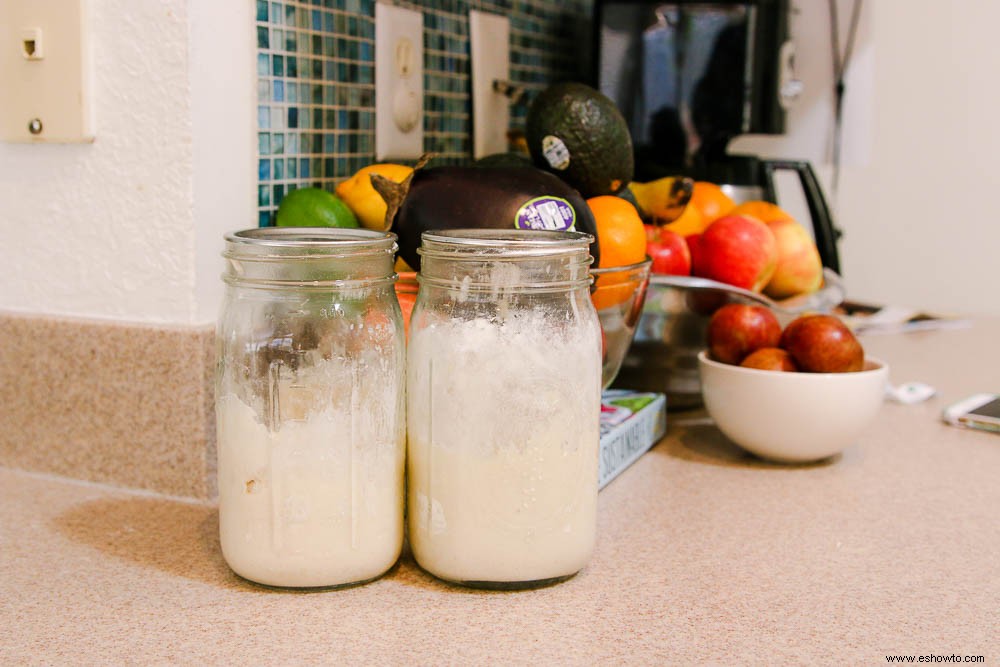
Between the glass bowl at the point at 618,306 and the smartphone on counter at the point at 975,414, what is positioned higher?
the glass bowl at the point at 618,306

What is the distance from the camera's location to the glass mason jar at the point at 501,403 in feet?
1.91

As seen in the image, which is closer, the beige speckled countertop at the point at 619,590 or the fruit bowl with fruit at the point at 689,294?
the beige speckled countertop at the point at 619,590

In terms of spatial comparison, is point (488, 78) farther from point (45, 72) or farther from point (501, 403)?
point (501, 403)

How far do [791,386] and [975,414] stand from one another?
1.00 feet

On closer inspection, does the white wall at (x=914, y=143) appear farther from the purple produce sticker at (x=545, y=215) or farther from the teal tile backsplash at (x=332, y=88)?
the purple produce sticker at (x=545, y=215)

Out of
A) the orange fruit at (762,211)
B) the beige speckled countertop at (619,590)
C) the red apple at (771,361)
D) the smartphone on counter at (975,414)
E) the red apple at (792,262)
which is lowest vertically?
the beige speckled countertop at (619,590)

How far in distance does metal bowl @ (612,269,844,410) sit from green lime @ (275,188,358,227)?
12.3 inches

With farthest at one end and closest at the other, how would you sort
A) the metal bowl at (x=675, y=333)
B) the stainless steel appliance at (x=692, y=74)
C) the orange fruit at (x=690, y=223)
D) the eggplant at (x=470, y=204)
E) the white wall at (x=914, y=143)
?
the white wall at (x=914, y=143), the stainless steel appliance at (x=692, y=74), the orange fruit at (x=690, y=223), the metal bowl at (x=675, y=333), the eggplant at (x=470, y=204)

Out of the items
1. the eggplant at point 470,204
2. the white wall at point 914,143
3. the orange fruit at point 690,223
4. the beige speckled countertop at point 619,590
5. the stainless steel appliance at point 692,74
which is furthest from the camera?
the white wall at point 914,143

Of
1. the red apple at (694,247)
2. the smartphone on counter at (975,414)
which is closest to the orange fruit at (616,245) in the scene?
the red apple at (694,247)

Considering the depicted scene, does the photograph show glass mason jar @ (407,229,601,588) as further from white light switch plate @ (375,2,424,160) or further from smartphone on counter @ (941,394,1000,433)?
smartphone on counter @ (941,394,1000,433)

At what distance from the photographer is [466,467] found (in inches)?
23.1

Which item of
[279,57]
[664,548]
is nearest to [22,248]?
[279,57]

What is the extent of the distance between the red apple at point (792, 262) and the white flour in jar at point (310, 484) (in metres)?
0.66
